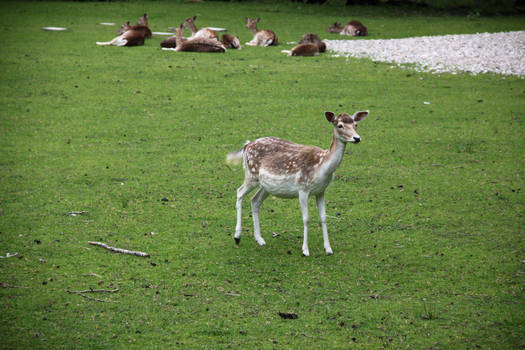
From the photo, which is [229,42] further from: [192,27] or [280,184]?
[280,184]

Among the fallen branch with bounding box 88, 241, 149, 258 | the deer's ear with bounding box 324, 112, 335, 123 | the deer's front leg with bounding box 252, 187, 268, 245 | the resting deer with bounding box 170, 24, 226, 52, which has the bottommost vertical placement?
the fallen branch with bounding box 88, 241, 149, 258

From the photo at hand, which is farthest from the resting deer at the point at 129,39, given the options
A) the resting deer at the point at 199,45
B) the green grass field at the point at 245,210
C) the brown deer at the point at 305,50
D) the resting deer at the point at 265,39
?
the brown deer at the point at 305,50

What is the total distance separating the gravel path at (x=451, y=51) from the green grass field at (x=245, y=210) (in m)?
1.09

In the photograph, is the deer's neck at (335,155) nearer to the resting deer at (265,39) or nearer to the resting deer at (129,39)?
the resting deer at (265,39)

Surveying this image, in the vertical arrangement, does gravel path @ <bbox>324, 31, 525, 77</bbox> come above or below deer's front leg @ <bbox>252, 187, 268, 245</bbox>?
above

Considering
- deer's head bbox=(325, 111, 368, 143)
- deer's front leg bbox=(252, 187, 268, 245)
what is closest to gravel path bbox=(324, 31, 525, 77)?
deer's front leg bbox=(252, 187, 268, 245)

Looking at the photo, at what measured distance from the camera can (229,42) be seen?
20.1 metres

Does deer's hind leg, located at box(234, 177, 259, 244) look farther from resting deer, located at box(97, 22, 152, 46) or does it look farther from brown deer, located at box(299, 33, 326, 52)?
resting deer, located at box(97, 22, 152, 46)

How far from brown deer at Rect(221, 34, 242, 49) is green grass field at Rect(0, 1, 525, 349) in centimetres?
271

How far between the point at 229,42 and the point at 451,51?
23.6 feet

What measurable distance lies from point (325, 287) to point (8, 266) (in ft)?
11.4

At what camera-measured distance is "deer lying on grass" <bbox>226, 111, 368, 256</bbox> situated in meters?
6.63

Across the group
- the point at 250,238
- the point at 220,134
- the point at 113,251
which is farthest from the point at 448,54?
the point at 113,251

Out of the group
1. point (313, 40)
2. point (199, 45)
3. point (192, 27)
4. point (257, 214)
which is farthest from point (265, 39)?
point (257, 214)
